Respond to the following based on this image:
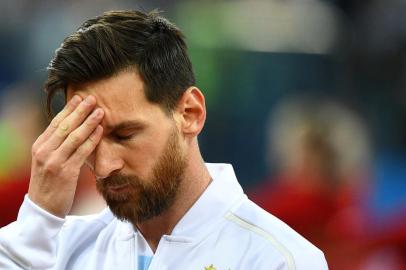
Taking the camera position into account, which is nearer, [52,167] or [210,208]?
[52,167]

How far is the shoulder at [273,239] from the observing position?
8.04 ft

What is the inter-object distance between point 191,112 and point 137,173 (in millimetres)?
272

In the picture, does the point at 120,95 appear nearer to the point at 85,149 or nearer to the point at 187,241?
the point at 85,149

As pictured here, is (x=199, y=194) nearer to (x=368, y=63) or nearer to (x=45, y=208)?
(x=45, y=208)

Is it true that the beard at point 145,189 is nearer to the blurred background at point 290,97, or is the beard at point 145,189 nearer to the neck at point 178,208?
the neck at point 178,208

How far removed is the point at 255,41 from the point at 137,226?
375cm

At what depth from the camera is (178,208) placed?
8.72ft

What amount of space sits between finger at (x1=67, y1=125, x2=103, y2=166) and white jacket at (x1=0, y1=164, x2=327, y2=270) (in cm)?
17

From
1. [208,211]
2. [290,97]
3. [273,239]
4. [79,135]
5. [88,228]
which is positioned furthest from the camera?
[290,97]

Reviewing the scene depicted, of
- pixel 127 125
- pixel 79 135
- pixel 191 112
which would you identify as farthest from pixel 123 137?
pixel 191 112

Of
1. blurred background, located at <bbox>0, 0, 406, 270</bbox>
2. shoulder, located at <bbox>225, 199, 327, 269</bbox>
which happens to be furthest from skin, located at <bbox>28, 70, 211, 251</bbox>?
blurred background, located at <bbox>0, 0, 406, 270</bbox>

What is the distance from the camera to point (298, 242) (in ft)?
8.28

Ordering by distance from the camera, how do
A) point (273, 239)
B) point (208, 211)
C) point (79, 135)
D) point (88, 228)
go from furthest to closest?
1. point (88, 228)
2. point (208, 211)
3. point (273, 239)
4. point (79, 135)

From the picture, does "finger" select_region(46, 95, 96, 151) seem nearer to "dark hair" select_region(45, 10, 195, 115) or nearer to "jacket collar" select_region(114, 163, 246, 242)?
"dark hair" select_region(45, 10, 195, 115)
